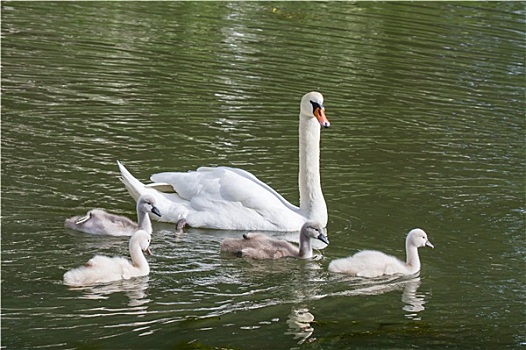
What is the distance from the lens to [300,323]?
8141 millimetres

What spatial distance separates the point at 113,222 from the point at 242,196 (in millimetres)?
1171

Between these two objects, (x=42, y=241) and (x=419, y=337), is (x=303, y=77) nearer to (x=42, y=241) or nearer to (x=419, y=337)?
(x=42, y=241)

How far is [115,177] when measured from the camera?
37.6 feet

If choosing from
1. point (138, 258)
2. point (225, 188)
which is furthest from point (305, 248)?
point (138, 258)

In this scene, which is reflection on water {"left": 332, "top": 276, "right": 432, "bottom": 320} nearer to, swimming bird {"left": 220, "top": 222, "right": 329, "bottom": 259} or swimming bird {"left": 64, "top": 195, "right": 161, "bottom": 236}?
swimming bird {"left": 220, "top": 222, "right": 329, "bottom": 259}

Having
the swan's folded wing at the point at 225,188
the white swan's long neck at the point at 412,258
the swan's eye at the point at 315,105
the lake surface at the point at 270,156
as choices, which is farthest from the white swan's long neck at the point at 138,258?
the swan's eye at the point at 315,105

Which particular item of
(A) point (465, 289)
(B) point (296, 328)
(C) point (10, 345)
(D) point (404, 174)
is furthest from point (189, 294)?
(D) point (404, 174)

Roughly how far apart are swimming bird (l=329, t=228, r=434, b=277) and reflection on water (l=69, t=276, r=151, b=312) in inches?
59.1

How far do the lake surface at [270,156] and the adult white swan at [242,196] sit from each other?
213 mm

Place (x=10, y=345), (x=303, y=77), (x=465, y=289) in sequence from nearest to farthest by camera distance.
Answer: (x=10, y=345), (x=465, y=289), (x=303, y=77)

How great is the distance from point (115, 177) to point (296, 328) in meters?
3.90

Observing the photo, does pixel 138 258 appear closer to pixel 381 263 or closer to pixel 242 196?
pixel 242 196

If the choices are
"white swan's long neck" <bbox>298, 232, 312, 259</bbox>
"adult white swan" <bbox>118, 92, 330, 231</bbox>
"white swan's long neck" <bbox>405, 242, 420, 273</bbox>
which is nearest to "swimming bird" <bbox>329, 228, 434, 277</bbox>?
"white swan's long neck" <bbox>405, 242, 420, 273</bbox>

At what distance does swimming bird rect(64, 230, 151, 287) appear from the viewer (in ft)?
28.0
